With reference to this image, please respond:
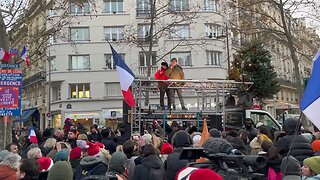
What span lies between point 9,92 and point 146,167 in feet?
25.2

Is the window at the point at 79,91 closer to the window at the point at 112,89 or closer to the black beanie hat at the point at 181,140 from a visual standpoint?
the window at the point at 112,89

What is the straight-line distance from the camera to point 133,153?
25.8 feet

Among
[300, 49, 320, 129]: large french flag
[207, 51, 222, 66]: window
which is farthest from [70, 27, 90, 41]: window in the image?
[300, 49, 320, 129]: large french flag

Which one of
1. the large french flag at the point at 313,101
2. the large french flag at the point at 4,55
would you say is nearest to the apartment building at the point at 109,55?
the large french flag at the point at 4,55

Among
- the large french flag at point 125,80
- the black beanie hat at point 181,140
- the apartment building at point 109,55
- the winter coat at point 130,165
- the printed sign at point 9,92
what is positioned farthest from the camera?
the apartment building at point 109,55

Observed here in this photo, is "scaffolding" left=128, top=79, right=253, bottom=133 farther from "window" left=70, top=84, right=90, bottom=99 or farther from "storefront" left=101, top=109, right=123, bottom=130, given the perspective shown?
"window" left=70, top=84, right=90, bottom=99

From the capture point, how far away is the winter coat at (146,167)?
628 cm

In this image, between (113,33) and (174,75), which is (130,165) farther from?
(113,33)

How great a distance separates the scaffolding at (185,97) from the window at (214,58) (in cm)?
2882

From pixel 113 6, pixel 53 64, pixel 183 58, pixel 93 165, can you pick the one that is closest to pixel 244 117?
pixel 93 165

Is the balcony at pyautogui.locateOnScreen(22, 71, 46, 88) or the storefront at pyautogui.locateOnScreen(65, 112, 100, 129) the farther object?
the balcony at pyautogui.locateOnScreen(22, 71, 46, 88)

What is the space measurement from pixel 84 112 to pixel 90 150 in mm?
37418

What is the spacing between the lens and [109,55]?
45469mm

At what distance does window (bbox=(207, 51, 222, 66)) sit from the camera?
1752 inches
